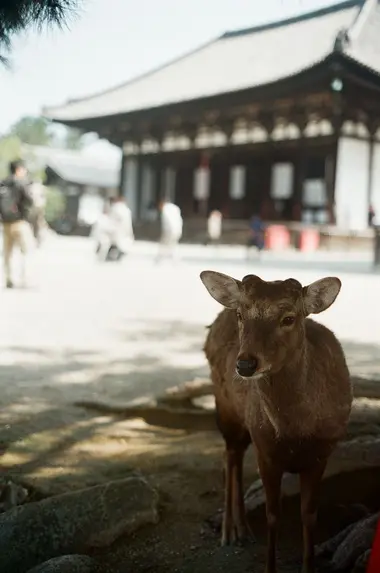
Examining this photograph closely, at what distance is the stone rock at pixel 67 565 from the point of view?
6.82 ft

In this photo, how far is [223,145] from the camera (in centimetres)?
2045

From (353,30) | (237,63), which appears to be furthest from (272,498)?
(237,63)

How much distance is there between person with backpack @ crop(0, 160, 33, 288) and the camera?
8039 millimetres

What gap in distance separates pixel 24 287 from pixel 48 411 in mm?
5293

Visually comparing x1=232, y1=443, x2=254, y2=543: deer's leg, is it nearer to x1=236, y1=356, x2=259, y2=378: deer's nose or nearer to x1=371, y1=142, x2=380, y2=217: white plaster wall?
x1=236, y1=356, x2=259, y2=378: deer's nose

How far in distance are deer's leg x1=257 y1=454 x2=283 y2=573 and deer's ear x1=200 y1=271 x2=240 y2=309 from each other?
1.66ft

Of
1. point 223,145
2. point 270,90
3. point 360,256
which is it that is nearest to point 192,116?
point 223,145

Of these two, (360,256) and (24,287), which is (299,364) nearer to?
(24,287)

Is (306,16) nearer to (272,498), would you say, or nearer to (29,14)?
(29,14)

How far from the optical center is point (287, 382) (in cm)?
197

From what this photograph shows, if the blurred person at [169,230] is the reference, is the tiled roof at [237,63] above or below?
above

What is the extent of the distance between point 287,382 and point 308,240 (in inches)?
563

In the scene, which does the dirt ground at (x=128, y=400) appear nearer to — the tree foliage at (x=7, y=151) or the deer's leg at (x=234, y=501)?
the deer's leg at (x=234, y=501)

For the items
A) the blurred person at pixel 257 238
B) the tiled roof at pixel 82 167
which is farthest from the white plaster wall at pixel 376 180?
the tiled roof at pixel 82 167
